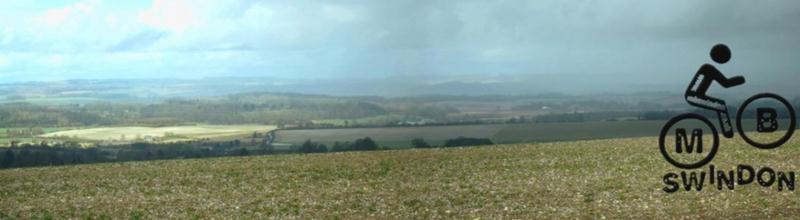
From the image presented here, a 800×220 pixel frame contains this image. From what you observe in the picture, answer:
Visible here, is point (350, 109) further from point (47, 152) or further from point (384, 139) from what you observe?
point (47, 152)

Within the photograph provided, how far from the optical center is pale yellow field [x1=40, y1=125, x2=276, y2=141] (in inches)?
2633

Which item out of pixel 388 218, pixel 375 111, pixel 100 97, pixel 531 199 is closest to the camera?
→ pixel 388 218

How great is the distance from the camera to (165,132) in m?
68.9

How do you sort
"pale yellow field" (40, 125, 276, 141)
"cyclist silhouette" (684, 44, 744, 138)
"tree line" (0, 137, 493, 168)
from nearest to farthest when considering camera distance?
1. "cyclist silhouette" (684, 44, 744, 138)
2. "tree line" (0, 137, 493, 168)
3. "pale yellow field" (40, 125, 276, 141)

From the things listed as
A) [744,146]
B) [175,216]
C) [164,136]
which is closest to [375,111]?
[164,136]

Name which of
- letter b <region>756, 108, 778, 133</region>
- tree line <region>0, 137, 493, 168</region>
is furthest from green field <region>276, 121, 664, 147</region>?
letter b <region>756, 108, 778, 133</region>

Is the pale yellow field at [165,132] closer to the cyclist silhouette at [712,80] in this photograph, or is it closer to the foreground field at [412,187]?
the foreground field at [412,187]

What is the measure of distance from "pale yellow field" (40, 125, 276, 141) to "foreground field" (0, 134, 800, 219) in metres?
22.2

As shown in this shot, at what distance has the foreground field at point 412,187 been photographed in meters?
26.1

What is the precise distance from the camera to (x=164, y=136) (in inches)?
2628

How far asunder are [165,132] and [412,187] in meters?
43.1

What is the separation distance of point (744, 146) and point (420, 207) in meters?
18.9
